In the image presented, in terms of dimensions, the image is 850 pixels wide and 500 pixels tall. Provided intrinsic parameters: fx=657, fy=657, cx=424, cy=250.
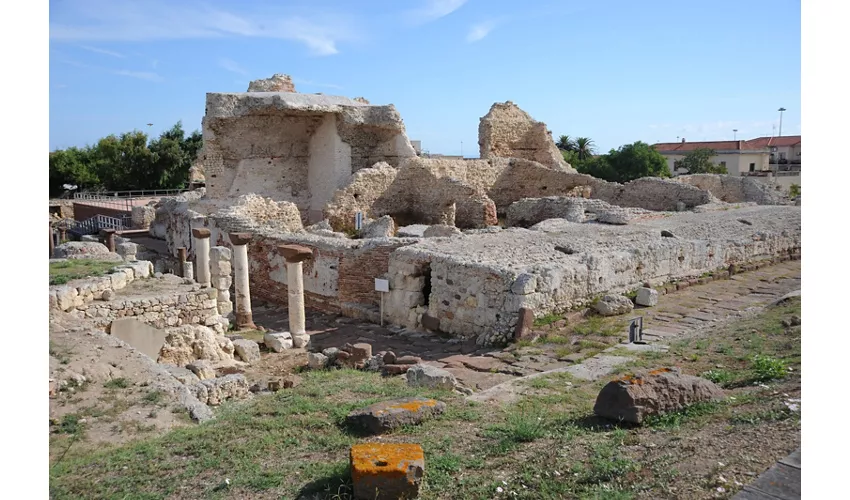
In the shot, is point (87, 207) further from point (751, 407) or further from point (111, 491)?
point (751, 407)

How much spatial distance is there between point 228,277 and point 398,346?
430 cm

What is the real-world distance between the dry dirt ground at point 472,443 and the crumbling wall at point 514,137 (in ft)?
67.9

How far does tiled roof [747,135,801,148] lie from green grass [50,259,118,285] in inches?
1891

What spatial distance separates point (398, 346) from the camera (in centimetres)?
1043

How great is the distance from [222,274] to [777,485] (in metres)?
11.1

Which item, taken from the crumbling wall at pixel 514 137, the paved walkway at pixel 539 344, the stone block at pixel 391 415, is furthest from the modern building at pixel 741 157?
the stone block at pixel 391 415

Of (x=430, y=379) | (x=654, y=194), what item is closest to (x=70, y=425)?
(x=430, y=379)

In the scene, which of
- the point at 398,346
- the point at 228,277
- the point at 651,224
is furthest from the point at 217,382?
the point at 651,224

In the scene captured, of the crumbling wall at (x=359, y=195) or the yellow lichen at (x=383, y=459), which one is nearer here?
the yellow lichen at (x=383, y=459)

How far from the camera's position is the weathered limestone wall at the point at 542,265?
32.9 ft

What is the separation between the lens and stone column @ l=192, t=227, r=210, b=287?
1387cm

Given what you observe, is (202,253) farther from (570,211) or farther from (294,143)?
(570,211)

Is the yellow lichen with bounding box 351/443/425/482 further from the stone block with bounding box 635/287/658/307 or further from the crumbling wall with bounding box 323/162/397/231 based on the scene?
the crumbling wall with bounding box 323/162/397/231

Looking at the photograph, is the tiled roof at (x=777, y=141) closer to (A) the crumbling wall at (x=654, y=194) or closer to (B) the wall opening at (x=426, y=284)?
(A) the crumbling wall at (x=654, y=194)
